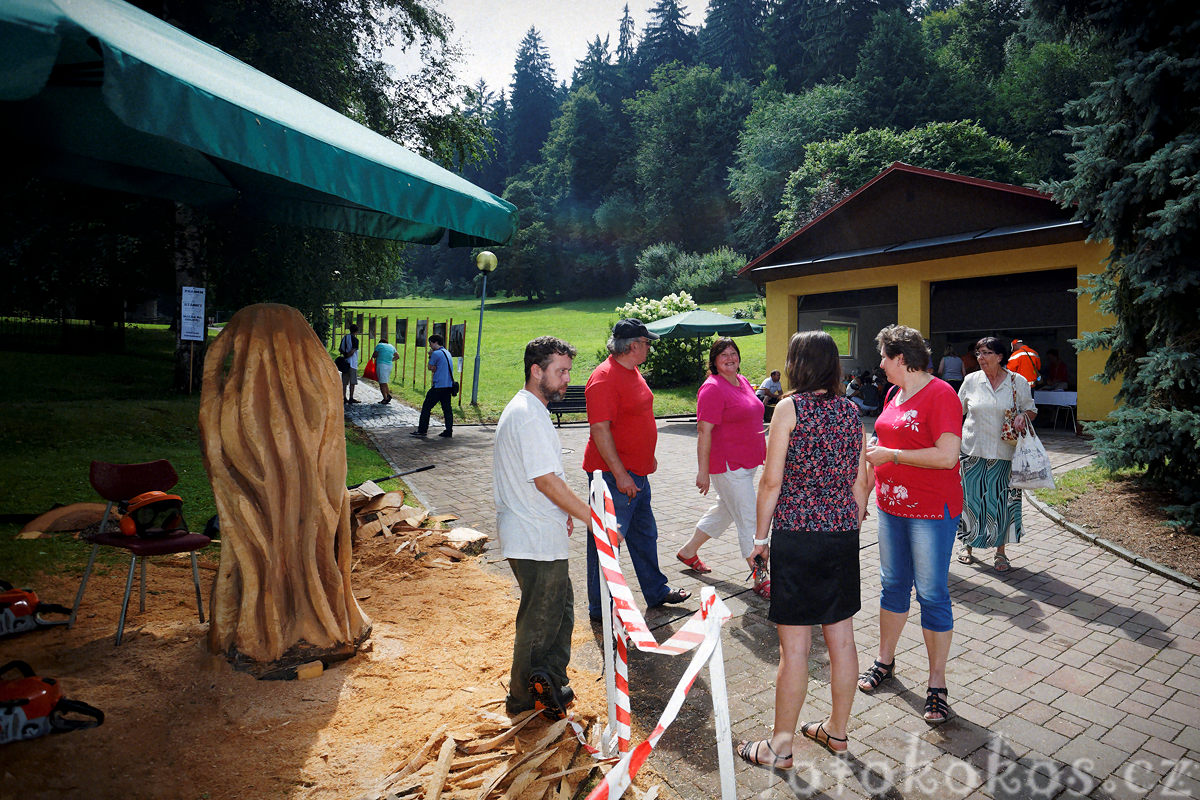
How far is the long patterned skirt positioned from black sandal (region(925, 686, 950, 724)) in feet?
7.91

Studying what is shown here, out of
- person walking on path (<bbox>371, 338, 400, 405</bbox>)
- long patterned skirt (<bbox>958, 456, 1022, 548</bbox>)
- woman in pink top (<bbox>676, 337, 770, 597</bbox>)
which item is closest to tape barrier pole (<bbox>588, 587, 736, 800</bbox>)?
woman in pink top (<bbox>676, 337, 770, 597</bbox>)

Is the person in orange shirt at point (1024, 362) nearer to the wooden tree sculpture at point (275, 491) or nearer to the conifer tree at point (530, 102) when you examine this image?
the wooden tree sculpture at point (275, 491)

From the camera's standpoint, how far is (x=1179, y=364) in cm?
671

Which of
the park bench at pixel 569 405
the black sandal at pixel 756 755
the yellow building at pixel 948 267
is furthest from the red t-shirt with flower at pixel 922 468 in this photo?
the park bench at pixel 569 405

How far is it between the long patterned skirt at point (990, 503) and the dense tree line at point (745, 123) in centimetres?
692

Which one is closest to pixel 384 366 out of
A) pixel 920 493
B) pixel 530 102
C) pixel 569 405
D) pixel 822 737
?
pixel 569 405

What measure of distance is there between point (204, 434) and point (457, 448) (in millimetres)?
8381

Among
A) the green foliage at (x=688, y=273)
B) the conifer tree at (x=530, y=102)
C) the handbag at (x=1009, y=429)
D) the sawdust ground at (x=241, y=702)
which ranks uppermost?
the conifer tree at (x=530, y=102)

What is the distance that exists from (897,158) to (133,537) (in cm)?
3323

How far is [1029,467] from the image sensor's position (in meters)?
5.64

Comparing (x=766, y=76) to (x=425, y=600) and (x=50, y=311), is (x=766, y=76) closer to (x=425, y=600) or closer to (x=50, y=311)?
(x=50, y=311)

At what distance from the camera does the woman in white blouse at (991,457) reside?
550cm

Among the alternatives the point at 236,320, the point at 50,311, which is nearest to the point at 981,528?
the point at 236,320

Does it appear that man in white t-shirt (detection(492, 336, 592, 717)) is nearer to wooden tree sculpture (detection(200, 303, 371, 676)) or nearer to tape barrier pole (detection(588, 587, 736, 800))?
tape barrier pole (detection(588, 587, 736, 800))
